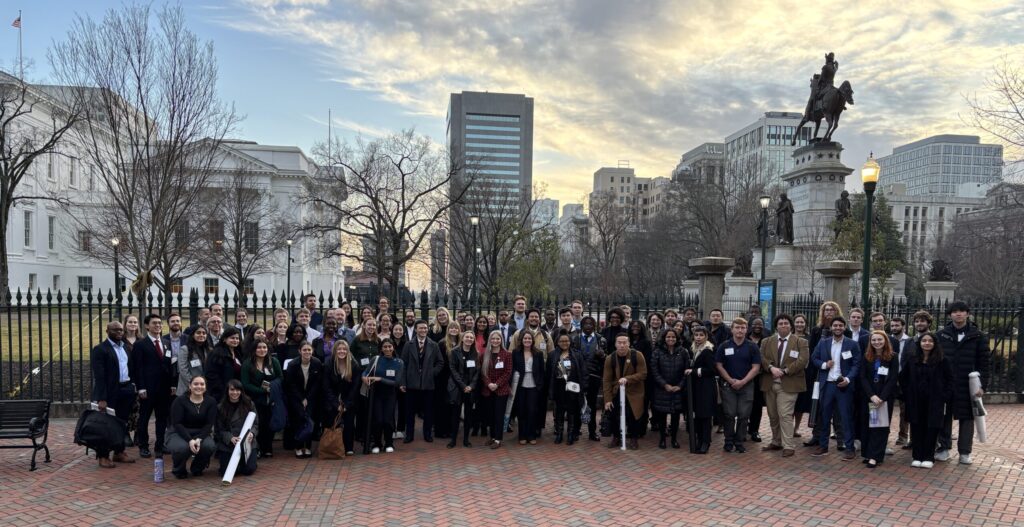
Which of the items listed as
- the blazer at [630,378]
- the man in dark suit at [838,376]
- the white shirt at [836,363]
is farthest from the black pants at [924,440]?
A: the blazer at [630,378]

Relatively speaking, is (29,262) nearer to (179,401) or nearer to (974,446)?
(179,401)

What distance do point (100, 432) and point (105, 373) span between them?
0.73 meters

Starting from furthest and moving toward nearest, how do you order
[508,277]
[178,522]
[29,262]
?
[29,262]
[508,277]
[178,522]

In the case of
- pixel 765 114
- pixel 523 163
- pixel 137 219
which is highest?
pixel 765 114

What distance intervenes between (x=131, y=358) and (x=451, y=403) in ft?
14.3

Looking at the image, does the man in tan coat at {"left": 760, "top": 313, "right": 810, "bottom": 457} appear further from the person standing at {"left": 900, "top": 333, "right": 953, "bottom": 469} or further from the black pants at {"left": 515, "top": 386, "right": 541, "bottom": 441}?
the black pants at {"left": 515, "top": 386, "right": 541, "bottom": 441}

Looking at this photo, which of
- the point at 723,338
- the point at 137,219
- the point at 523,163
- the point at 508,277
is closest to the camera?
the point at 723,338

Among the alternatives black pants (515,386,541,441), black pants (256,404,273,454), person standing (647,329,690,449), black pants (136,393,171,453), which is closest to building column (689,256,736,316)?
person standing (647,329,690,449)

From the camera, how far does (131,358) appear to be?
764 centimetres

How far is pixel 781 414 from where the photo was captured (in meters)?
8.02

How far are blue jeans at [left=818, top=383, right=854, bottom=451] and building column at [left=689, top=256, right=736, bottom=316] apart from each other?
453 centimetres

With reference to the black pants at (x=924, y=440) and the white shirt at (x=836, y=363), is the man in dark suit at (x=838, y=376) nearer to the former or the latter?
the white shirt at (x=836, y=363)

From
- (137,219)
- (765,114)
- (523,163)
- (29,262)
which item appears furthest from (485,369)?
(765,114)

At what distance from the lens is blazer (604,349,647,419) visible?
8.33 meters
